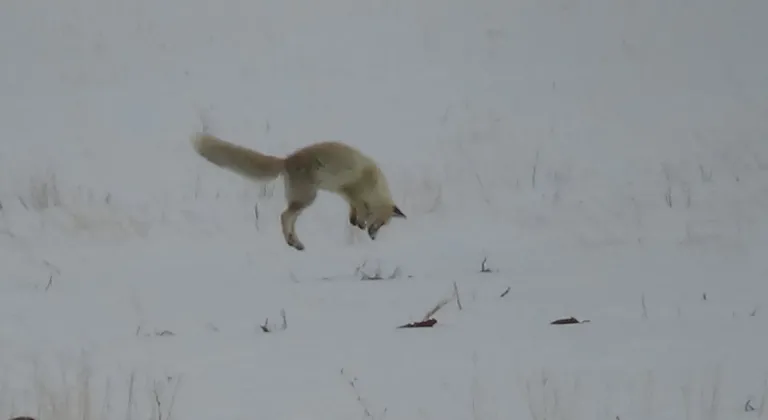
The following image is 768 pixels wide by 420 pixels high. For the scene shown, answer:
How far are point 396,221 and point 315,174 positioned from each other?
73 cm

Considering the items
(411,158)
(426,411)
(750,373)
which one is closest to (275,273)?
(426,411)

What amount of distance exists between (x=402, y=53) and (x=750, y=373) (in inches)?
282

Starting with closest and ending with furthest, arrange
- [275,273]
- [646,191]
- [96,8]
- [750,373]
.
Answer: [750,373] → [275,273] → [646,191] → [96,8]

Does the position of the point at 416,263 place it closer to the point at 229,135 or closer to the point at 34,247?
the point at 34,247

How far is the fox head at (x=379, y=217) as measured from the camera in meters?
4.45

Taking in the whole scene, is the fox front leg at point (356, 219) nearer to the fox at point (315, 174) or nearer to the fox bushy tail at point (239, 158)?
the fox at point (315, 174)

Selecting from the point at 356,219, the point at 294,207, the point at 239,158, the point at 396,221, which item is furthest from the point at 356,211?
the point at 239,158

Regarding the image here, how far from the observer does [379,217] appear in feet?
14.6

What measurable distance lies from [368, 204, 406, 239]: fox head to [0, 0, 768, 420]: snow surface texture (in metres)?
0.10

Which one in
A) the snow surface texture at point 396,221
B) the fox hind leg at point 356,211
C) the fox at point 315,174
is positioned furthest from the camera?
the fox hind leg at point 356,211

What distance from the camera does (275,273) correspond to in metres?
3.96

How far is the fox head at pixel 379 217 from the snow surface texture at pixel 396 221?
102 millimetres

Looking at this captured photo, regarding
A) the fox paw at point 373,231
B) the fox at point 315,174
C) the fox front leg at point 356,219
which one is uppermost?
the fox at point 315,174

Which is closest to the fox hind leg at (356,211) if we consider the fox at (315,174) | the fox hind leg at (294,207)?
the fox at (315,174)
